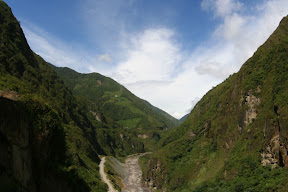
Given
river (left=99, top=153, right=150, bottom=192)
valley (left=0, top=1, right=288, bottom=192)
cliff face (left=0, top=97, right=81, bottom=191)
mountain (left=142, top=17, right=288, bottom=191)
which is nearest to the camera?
cliff face (left=0, top=97, right=81, bottom=191)

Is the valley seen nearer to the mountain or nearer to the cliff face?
the cliff face

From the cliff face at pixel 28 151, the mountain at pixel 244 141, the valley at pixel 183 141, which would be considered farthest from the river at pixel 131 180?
the cliff face at pixel 28 151

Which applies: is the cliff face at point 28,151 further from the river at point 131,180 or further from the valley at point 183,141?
the river at point 131,180

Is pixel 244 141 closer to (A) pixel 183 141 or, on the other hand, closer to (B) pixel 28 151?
(A) pixel 183 141

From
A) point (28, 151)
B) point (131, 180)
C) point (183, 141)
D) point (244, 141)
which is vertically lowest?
point (131, 180)

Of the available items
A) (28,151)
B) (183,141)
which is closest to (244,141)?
(183,141)

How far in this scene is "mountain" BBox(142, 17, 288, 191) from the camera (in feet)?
145

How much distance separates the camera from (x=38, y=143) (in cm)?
2191

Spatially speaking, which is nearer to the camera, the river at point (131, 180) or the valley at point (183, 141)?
the valley at point (183, 141)

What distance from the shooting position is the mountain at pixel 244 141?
44325 millimetres

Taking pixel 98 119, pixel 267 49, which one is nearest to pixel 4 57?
pixel 267 49

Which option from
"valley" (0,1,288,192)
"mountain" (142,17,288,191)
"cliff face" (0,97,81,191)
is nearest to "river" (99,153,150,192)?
"valley" (0,1,288,192)

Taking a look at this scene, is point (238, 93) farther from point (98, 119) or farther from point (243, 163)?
point (98, 119)

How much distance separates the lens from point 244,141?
5644 cm
